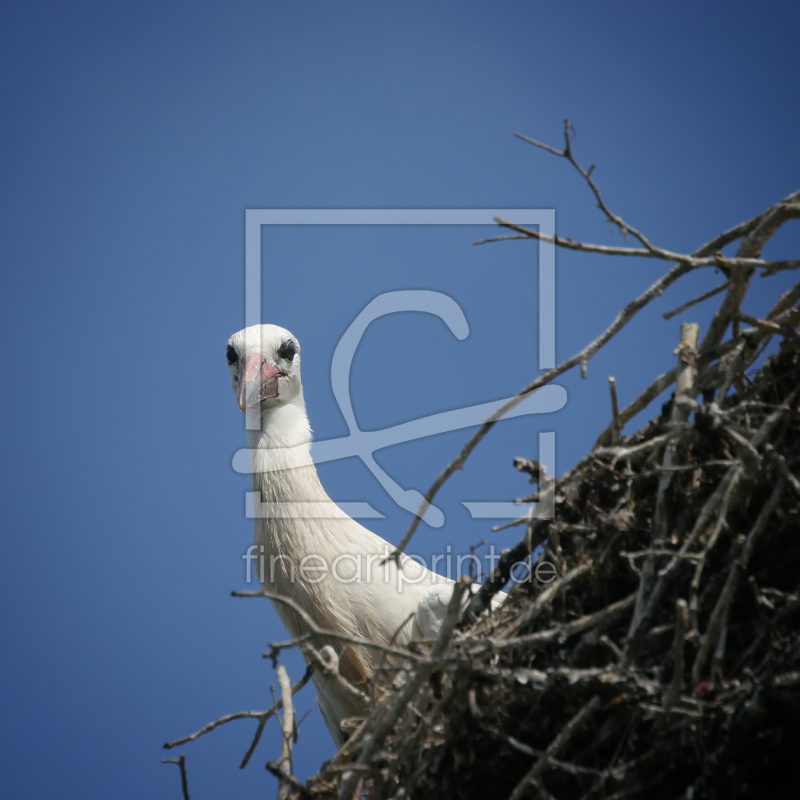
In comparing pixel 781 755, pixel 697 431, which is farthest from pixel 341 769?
pixel 697 431

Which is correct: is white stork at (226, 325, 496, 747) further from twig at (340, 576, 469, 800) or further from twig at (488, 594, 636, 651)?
twig at (488, 594, 636, 651)

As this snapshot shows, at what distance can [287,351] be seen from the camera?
285 cm

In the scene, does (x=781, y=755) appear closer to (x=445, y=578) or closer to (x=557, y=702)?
(x=557, y=702)

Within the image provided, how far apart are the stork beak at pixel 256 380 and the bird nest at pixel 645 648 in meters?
1.35

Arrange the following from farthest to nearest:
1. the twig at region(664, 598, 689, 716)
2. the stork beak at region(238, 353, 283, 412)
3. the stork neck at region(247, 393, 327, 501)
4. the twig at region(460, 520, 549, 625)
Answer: the stork beak at region(238, 353, 283, 412) → the stork neck at region(247, 393, 327, 501) → the twig at region(460, 520, 549, 625) → the twig at region(664, 598, 689, 716)

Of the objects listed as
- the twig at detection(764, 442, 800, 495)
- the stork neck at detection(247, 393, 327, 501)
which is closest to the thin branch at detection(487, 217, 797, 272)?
the twig at detection(764, 442, 800, 495)

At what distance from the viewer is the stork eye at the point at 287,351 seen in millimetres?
2828

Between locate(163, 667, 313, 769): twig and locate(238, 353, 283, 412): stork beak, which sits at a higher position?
locate(238, 353, 283, 412): stork beak

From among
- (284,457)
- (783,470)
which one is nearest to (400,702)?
(783,470)

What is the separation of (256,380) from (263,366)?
0.19 ft

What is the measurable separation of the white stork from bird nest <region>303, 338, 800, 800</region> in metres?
0.77

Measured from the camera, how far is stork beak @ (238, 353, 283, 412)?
2.72m

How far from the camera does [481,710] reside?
4.56 ft

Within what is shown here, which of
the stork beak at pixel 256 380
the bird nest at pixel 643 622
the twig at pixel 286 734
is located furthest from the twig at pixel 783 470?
the stork beak at pixel 256 380
